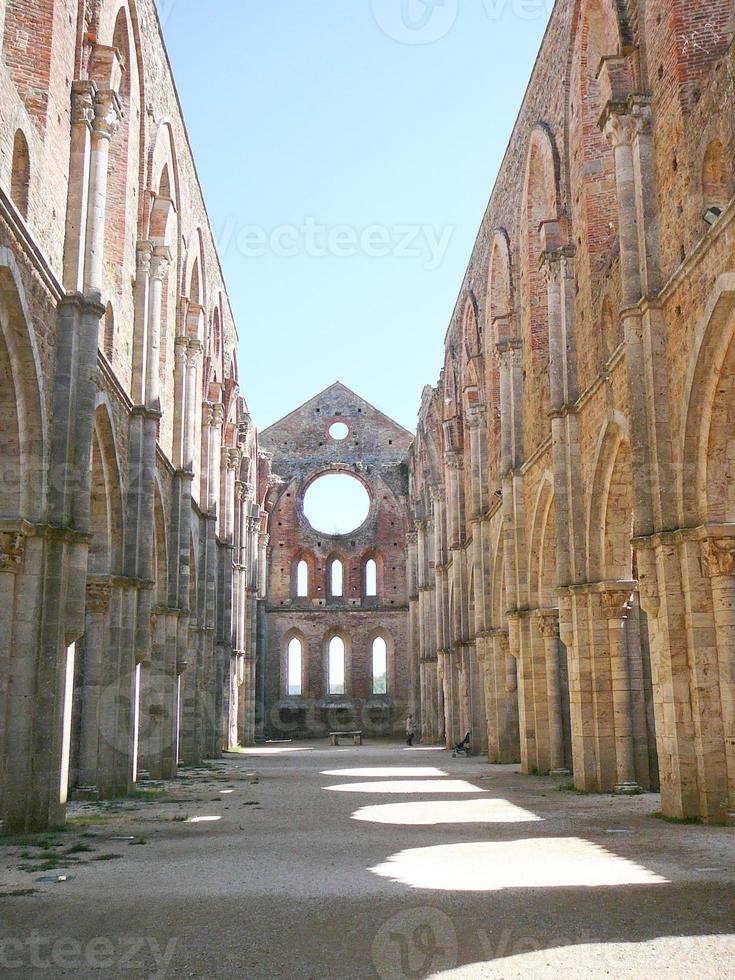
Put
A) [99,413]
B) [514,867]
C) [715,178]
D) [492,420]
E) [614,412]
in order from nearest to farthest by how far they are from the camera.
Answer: [514,867] → [715,178] → [99,413] → [614,412] → [492,420]

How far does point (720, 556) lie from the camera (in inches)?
487

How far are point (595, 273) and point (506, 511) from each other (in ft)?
24.0

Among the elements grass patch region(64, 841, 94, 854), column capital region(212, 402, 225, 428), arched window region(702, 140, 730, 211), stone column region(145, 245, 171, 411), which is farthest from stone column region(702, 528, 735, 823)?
column capital region(212, 402, 225, 428)

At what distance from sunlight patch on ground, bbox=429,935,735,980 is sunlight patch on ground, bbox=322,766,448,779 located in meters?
15.9

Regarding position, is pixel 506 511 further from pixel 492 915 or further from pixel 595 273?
pixel 492 915

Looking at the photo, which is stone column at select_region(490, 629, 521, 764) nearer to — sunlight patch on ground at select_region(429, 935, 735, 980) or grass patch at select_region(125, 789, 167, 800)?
grass patch at select_region(125, 789, 167, 800)

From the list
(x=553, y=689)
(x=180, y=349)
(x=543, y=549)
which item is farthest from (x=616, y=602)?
(x=180, y=349)

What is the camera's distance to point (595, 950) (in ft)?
20.5

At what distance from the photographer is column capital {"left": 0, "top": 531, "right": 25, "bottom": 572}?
11.7 m

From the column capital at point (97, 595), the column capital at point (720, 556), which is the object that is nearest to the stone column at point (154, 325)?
the column capital at point (97, 595)

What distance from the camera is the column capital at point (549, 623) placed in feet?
69.8

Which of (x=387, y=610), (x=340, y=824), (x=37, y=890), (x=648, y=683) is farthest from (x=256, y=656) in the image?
(x=37, y=890)

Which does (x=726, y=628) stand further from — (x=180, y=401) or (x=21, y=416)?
(x=180, y=401)

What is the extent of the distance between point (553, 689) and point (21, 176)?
14.1 metres
